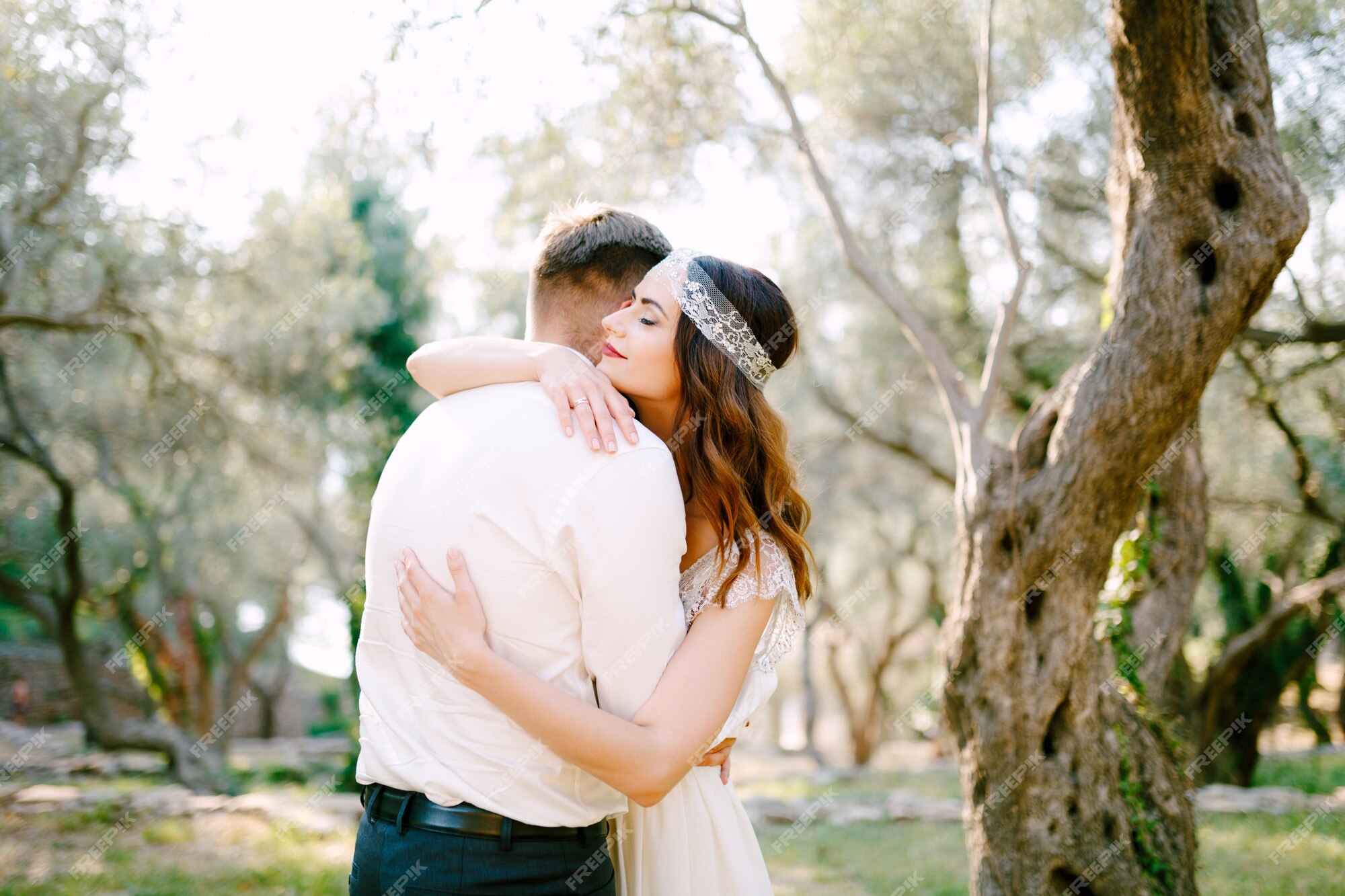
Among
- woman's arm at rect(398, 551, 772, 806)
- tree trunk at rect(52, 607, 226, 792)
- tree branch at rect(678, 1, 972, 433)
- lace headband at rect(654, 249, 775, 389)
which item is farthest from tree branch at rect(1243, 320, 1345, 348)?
tree trunk at rect(52, 607, 226, 792)

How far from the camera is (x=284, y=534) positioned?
18.3 m

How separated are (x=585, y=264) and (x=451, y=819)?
1.45m

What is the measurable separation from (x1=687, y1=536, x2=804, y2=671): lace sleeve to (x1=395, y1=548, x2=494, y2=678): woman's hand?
0.48 m

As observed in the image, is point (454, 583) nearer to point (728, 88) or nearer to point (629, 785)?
point (629, 785)


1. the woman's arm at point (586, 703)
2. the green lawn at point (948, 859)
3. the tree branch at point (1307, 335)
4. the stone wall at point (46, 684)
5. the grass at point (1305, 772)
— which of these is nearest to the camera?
the woman's arm at point (586, 703)

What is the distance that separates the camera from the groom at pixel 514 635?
173 centimetres

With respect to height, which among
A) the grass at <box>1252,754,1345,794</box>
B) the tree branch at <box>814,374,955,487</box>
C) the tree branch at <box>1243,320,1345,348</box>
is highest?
the tree branch at <box>1243,320,1345,348</box>

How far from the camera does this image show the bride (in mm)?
1720

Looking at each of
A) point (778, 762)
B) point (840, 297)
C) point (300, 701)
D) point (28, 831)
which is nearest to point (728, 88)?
point (840, 297)

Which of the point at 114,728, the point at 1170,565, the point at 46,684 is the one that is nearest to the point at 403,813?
the point at 1170,565

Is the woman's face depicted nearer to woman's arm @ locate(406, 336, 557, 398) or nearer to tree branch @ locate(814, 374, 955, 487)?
woman's arm @ locate(406, 336, 557, 398)

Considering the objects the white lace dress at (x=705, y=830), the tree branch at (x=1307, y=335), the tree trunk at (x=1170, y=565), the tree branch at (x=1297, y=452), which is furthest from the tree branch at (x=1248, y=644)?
the white lace dress at (x=705, y=830)

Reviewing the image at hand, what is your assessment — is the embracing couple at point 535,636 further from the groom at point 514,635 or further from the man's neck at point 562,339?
the man's neck at point 562,339

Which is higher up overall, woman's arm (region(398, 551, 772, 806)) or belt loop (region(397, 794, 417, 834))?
woman's arm (region(398, 551, 772, 806))
